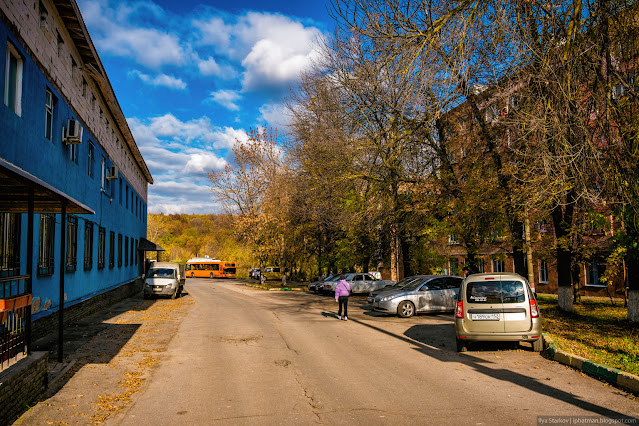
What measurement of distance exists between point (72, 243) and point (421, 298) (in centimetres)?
1237

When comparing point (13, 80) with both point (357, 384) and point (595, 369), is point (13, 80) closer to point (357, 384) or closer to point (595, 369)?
point (357, 384)

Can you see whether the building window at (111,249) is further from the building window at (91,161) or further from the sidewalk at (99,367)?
the sidewalk at (99,367)

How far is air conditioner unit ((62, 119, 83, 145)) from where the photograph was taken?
535 inches

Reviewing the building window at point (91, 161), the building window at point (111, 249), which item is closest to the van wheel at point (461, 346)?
the building window at point (91, 161)

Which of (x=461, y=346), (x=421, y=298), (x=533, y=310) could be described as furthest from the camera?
(x=421, y=298)

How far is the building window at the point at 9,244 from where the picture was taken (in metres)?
9.40

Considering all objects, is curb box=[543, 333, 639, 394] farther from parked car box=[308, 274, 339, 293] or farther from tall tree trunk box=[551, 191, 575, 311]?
parked car box=[308, 274, 339, 293]

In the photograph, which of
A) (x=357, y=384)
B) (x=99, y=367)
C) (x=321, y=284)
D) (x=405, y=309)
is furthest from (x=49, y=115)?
(x=321, y=284)

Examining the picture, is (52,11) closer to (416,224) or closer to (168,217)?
(416,224)

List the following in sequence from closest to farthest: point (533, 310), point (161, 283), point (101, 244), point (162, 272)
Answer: point (533, 310)
point (101, 244)
point (161, 283)
point (162, 272)

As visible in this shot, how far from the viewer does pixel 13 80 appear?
999cm

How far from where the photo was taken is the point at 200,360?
910 centimetres

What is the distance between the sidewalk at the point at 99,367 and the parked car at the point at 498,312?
6.43 metres

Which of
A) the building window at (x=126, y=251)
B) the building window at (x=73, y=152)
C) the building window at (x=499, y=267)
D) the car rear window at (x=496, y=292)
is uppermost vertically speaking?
the building window at (x=73, y=152)
